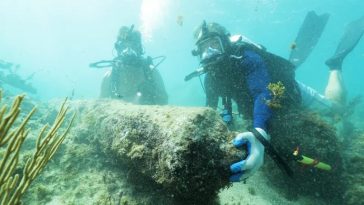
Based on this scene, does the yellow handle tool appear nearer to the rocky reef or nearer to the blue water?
the rocky reef

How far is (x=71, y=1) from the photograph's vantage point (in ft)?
235

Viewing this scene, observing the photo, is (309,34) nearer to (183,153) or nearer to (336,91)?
(336,91)

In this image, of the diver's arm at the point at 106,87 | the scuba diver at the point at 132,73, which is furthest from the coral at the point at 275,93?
the diver's arm at the point at 106,87

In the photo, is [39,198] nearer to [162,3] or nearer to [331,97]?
[331,97]

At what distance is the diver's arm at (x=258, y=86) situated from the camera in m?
4.09

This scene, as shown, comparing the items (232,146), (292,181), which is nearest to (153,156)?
(232,146)

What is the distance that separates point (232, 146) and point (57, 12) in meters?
94.5

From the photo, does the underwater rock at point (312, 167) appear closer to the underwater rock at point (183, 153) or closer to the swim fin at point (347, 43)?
the underwater rock at point (183, 153)

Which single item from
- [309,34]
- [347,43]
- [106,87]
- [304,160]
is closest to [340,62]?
[347,43]

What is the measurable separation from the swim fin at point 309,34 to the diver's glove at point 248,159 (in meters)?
9.91

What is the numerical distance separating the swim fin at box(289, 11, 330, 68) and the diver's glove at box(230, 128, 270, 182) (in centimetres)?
991

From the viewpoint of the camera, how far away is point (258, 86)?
478 cm

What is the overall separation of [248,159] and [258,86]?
208 cm

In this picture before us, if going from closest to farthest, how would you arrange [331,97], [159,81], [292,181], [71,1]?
[292,181] → [331,97] → [159,81] → [71,1]
